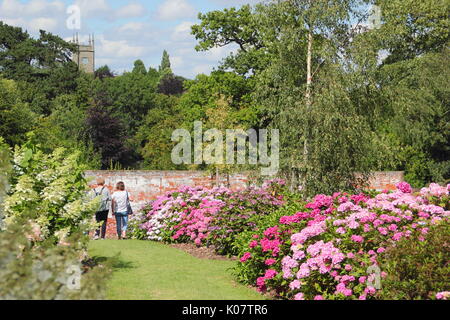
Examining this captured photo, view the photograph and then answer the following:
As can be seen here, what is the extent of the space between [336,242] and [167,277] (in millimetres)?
2679

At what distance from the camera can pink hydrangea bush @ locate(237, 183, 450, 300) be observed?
23.0 feet

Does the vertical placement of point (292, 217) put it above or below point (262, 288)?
above

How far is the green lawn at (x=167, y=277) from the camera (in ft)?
24.3

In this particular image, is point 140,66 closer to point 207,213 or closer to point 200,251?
point 207,213

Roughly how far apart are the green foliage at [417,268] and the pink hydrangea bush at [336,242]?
0.18 meters

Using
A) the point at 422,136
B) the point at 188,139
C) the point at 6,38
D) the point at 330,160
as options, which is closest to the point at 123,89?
the point at 6,38

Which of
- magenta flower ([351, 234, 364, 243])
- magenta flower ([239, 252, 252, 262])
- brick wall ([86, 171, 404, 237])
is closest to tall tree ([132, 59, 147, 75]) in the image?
brick wall ([86, 171, 404, 237])

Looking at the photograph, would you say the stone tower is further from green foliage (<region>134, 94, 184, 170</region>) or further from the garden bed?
the garden bed

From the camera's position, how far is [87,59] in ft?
293

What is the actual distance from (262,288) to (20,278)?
13.7ft

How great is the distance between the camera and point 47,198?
309 inches

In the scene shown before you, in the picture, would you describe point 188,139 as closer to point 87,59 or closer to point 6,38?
point 6,38
